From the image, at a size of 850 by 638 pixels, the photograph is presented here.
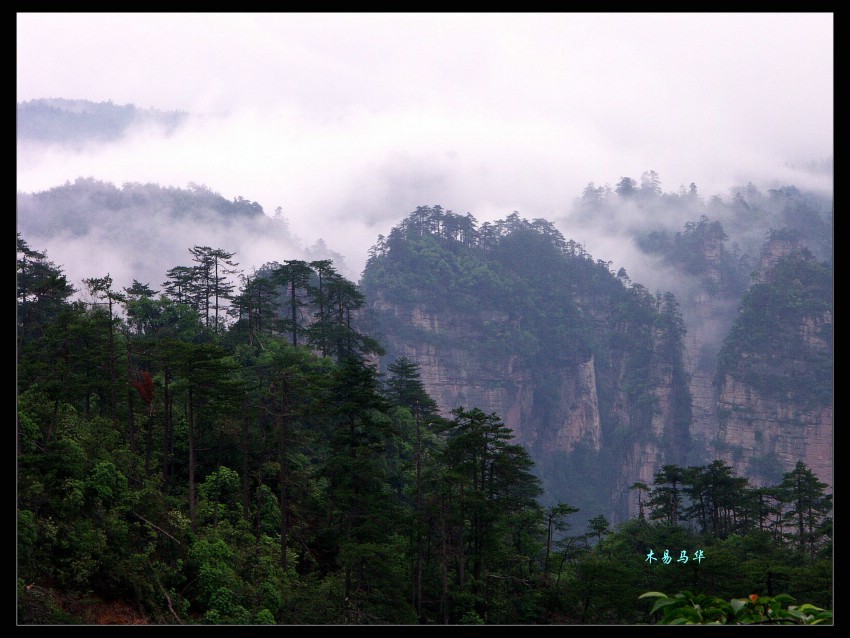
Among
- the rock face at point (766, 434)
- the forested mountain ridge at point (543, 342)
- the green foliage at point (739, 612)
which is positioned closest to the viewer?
the green foliage at point (739, 612)

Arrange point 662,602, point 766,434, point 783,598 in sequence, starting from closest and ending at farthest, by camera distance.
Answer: point 662,602, point 783,598, point 766,434

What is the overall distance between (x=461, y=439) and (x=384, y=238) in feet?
144

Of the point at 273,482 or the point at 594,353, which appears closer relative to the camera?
the point at 273,482

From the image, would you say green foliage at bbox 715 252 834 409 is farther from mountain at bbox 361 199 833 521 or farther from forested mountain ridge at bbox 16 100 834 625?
forested mountain ridge at bbox 16 100 834 625

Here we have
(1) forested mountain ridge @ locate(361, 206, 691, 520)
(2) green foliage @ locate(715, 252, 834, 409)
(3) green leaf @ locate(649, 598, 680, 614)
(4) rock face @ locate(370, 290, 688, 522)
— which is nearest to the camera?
(3) green leaf @ locate(649, 598, 680, 614)

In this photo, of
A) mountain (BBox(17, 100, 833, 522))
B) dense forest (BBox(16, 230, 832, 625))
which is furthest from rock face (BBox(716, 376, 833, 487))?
dense forest (BBox(16, 230, 832, 625))

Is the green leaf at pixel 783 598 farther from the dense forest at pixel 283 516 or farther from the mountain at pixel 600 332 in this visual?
the mountain at pixel 600 332

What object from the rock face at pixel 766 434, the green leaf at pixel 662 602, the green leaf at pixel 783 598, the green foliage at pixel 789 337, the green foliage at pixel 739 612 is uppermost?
the green foliage at pixel 789 337

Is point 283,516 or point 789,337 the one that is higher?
point 789,337

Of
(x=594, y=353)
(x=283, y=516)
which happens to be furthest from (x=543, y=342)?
(x=283, y=516)

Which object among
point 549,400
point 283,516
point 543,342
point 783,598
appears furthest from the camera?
point 543,342

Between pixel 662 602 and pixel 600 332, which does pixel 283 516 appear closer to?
pixel 662 602

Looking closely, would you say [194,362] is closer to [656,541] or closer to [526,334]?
[656,541]

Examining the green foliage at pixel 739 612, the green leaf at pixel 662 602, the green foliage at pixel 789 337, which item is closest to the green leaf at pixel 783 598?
the green foliage at pixel 739 612
